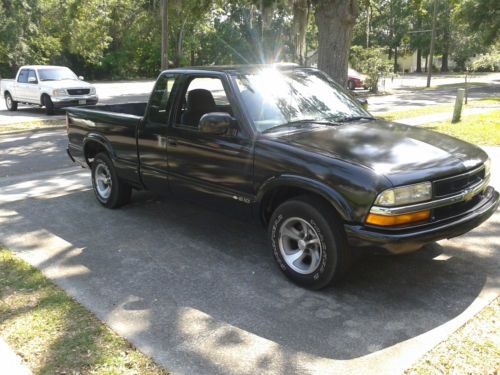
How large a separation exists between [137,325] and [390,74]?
90.4ft

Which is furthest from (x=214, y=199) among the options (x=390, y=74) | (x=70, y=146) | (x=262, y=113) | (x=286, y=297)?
(x=390, y=74)

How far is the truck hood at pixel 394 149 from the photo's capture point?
3752 millimetres

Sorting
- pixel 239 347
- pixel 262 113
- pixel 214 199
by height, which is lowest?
pixel 239 347

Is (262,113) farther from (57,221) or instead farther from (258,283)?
(57,221)

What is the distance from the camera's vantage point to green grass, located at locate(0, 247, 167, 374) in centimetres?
312

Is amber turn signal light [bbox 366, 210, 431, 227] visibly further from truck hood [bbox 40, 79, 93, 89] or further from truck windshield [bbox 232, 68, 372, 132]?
truck hood [bbox 40, 79, 93, 89]

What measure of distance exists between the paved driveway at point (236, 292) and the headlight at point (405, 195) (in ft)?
2.67

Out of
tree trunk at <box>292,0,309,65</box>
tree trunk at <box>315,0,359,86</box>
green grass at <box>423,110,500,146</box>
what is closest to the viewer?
green grass at <box>423,110,500,146</box>

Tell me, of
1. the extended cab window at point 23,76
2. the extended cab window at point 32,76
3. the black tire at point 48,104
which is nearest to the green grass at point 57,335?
the black tire at point 48,104

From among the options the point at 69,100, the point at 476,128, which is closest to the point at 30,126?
the point at 69,100

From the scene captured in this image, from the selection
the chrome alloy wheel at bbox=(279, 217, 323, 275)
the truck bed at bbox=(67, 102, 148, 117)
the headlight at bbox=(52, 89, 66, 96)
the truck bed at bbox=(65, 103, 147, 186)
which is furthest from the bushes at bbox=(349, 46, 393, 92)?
the chrome alloy wheel at bbox=(279, 217, 323, 275)

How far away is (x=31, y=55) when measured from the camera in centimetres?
3825

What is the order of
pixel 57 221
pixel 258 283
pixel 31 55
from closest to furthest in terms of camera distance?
1. pixel 258 283
2. pixel 57 221
3. pixel 31 55

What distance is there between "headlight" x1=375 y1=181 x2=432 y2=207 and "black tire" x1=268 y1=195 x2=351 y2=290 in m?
0.41
